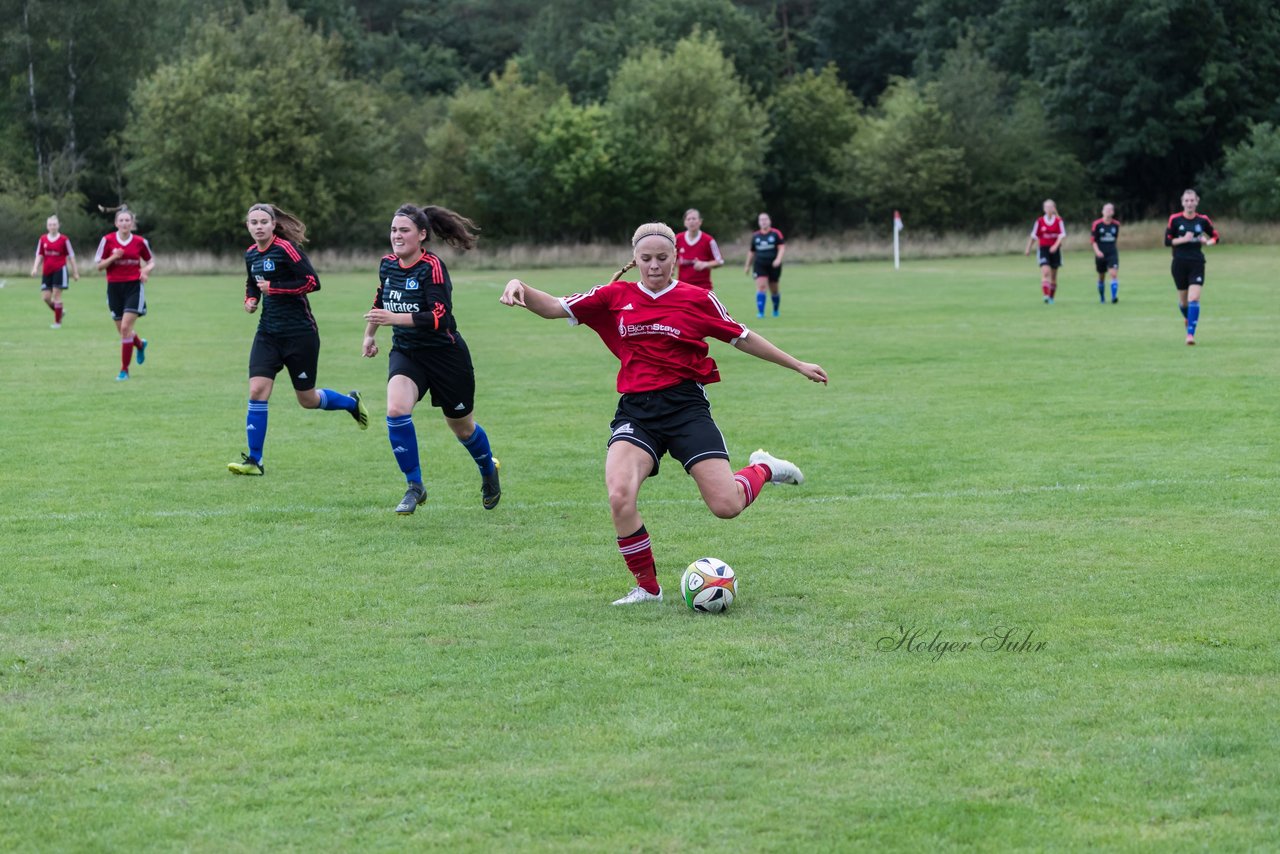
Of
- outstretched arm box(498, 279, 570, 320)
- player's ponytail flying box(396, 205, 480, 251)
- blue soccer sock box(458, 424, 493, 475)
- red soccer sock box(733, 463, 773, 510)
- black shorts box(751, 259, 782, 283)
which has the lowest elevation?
blue soccer sock box(458, 424, 493, 475)

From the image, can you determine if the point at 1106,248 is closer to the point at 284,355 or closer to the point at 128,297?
the point at 128,297

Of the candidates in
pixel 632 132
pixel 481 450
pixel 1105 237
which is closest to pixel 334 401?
pixel 481 450

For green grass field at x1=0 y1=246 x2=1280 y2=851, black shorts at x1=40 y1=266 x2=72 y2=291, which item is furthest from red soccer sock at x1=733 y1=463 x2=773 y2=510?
black shorts at x1=40 y1=266 x2=72 y2=291

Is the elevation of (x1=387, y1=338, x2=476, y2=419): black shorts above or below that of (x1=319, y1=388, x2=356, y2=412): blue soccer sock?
above

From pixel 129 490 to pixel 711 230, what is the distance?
190ft

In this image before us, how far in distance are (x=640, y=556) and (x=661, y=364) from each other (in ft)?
3.29

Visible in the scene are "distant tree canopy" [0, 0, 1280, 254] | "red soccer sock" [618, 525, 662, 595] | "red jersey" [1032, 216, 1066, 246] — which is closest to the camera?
"red soccer sock" [618, 525, 662, 595]

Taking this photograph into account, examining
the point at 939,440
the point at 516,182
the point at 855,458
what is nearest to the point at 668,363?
the point at 855,458

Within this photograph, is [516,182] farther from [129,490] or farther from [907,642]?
[907,642]

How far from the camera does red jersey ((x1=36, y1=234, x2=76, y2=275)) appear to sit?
26.3 m

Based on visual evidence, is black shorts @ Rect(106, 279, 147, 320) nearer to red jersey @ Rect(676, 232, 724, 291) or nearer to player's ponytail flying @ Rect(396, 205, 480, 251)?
red jersey @ Rect(676, 232, 724, 291)

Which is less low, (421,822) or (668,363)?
(668,363)

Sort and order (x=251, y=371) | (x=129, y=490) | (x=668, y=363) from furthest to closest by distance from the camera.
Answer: (x=251, y=371) → (x=129, y=490) → (x=668, y=363)

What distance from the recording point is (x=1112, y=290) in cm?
2891
